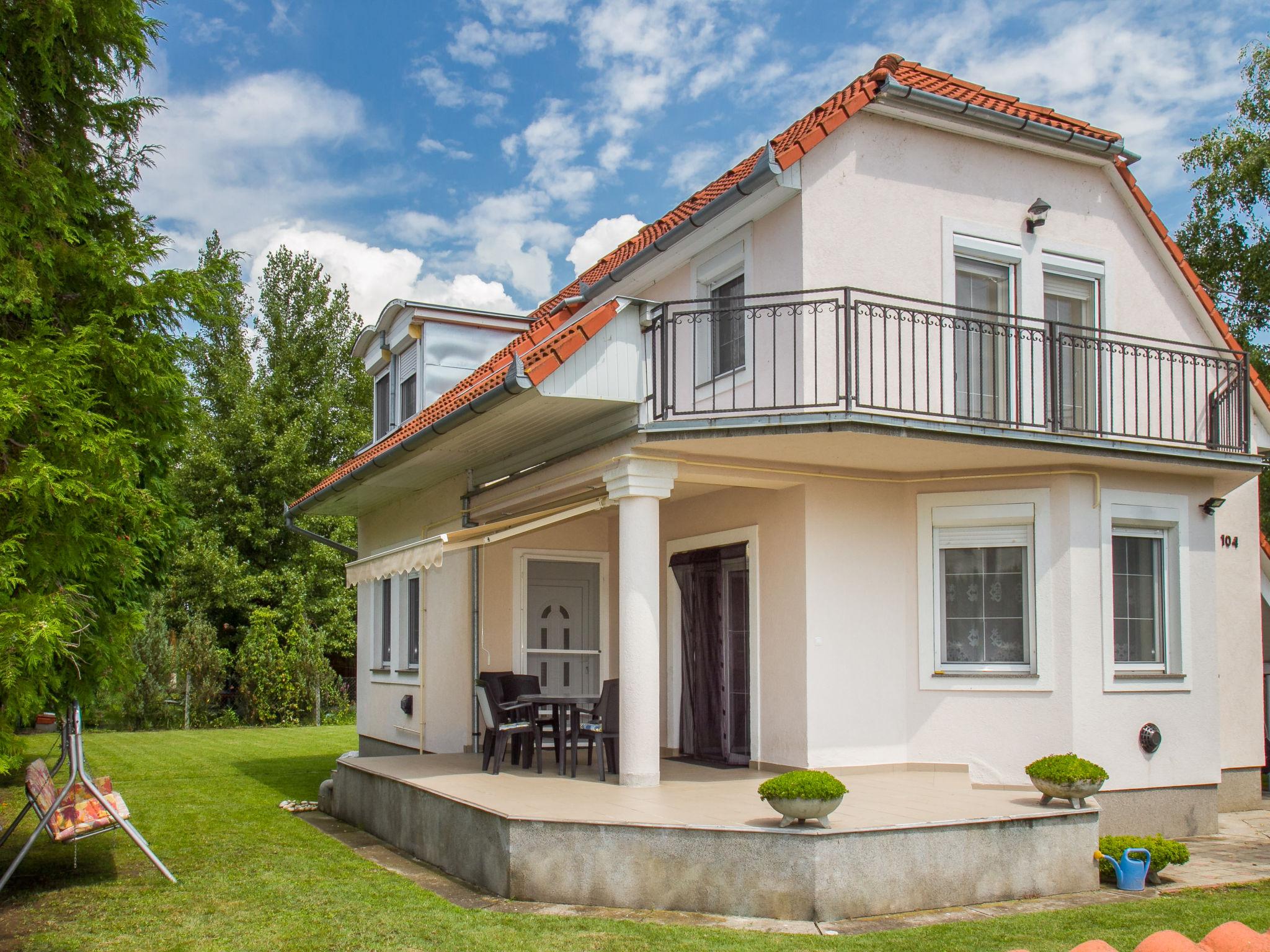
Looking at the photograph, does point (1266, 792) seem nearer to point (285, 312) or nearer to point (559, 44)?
point (559, 44)

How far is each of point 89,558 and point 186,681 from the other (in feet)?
80.9

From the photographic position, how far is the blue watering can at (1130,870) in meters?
9.73

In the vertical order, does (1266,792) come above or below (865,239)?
below

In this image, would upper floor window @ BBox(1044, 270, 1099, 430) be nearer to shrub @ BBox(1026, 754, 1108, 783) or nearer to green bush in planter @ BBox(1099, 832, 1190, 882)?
shrub @ BBox(1026, 754, 1108, 783)

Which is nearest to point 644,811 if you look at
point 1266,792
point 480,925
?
point 480,925

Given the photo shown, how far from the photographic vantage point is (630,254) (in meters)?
15.9

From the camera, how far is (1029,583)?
40.9ft

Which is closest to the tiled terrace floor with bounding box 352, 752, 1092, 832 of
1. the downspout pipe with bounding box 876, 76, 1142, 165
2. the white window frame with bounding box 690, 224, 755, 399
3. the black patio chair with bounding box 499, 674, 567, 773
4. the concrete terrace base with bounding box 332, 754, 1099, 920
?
the concrete terrace base with bounding box 332, 754, 1099, 920

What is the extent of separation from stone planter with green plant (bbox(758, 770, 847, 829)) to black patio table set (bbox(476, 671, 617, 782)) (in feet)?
10.8

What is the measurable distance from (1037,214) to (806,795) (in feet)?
25.0

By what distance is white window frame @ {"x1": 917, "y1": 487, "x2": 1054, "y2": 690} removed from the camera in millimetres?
12211

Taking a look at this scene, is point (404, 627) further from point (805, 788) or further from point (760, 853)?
point (805, 788)

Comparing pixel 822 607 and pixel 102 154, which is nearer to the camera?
pixel 102 154

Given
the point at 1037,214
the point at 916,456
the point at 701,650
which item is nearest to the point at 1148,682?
the point at 916,456
